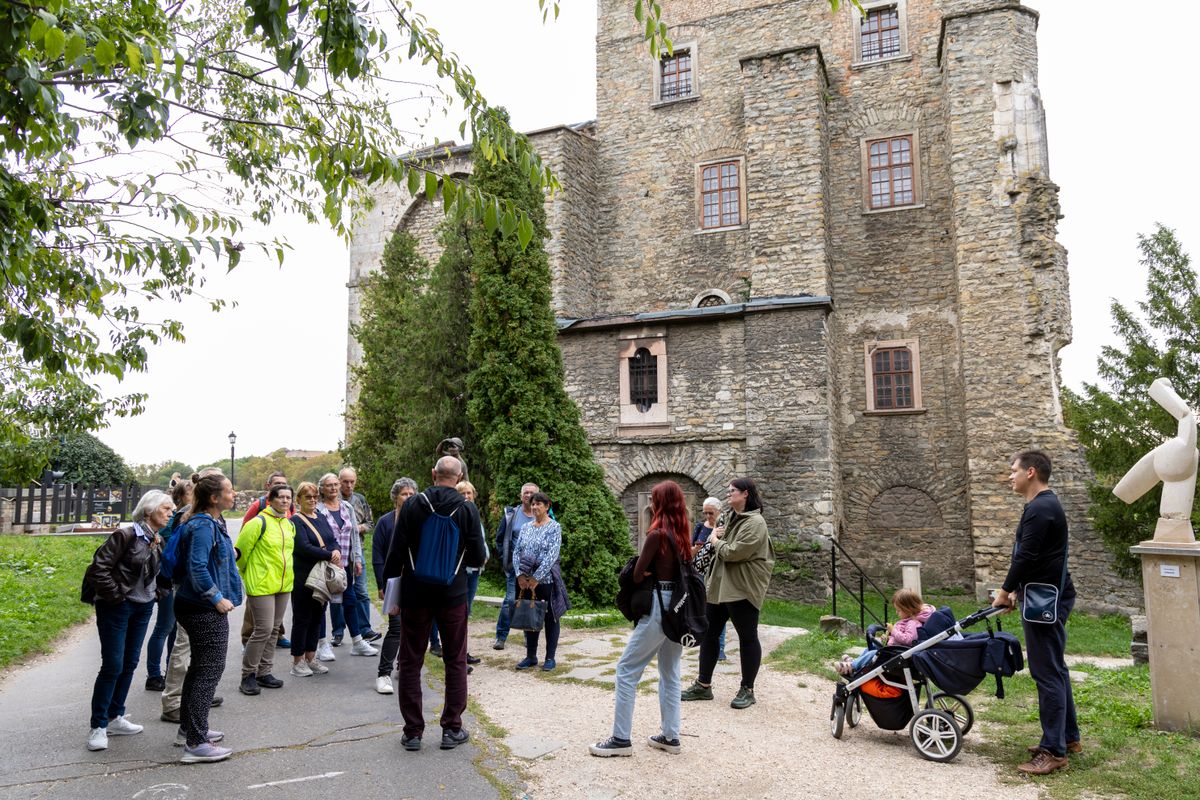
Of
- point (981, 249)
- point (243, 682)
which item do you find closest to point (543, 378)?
point (243, 682)

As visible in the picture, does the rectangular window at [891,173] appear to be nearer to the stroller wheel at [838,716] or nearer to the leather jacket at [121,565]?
the stroller wheel at [838,716]

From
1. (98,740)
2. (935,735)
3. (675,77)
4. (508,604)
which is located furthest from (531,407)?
(675,77)

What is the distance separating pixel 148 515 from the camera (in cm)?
526

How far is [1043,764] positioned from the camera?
4582 millimetres

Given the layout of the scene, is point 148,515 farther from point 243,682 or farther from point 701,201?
point 701,201

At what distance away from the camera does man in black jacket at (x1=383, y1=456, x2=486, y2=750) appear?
4918mm

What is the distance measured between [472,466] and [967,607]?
10.8 m

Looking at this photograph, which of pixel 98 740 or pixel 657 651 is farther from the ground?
pixel 657 651

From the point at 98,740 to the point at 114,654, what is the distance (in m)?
0.51

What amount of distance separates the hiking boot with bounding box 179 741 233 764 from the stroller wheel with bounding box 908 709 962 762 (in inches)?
166

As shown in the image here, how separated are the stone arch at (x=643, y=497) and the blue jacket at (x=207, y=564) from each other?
12145mm

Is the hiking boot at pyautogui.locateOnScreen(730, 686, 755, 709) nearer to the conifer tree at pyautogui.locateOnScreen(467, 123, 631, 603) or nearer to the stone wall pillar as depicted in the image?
the conifer tree at pyautogui.locateOnScreen(467, 123, 631, 603)

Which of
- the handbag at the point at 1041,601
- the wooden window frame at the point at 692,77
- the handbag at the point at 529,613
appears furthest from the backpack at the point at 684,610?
the wooden window frame at the point at 692,77

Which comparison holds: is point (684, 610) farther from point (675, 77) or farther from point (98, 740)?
point (675, 77)
